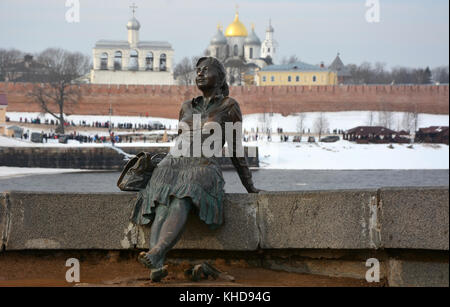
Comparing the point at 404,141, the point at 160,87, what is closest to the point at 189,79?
the point at 160,87

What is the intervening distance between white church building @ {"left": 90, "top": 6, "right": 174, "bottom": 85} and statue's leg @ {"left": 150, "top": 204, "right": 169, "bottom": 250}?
52.9 m

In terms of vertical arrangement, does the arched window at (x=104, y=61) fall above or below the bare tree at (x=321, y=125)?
above

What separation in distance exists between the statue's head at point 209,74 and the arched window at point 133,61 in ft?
176

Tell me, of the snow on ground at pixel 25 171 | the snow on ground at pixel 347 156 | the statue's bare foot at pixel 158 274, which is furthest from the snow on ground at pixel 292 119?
the statue's bare foot at pixel 158 274

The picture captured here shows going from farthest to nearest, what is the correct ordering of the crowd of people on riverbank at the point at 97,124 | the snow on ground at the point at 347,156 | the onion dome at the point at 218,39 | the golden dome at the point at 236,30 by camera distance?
1. the golden dome at the point at 236,30
2. the onion dome at the point at 218,39
3. the crowd of people on riverbank at the point at 97,124
4. the snow on ground at the point at 347,156

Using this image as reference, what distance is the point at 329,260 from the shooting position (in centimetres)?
354

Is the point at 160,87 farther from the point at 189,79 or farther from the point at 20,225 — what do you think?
the point at 20,225

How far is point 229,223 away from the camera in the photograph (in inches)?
139

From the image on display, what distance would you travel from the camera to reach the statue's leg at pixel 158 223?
132 inches

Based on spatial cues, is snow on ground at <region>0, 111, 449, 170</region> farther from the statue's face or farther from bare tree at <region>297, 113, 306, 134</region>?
the statue's face

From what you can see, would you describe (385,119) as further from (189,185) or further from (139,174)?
(189,185)

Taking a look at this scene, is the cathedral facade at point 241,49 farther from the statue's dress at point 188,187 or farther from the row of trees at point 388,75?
the statue's dress at point 188,187

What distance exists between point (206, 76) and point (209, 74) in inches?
0.6

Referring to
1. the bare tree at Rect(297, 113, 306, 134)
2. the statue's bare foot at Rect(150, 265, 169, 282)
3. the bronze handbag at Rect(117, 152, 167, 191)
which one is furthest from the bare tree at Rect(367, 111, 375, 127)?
the statue's bare foot at Rect(150, 265, 169, 282)
